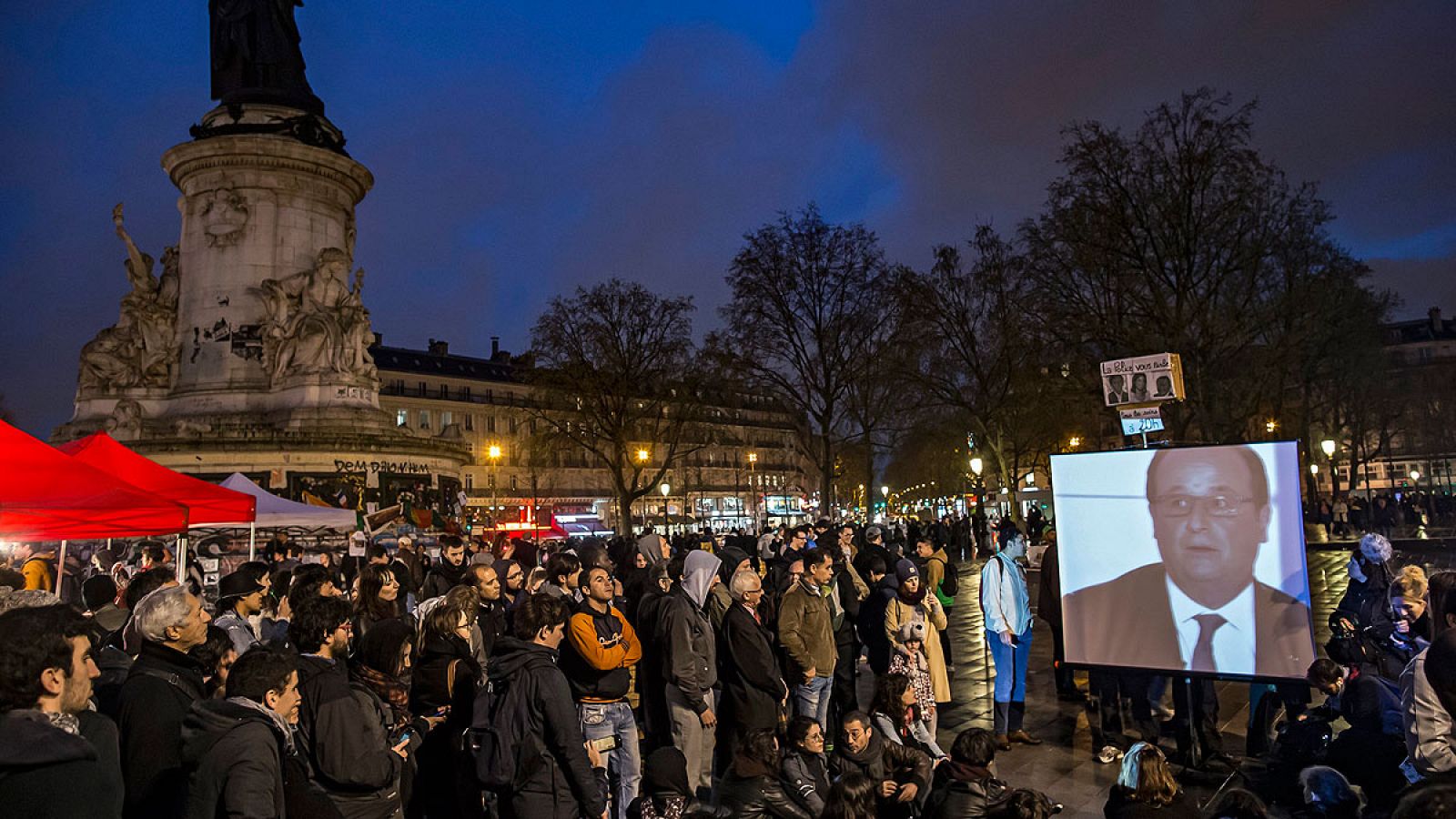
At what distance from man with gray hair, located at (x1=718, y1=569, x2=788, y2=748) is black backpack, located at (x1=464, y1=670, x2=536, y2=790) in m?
2.48

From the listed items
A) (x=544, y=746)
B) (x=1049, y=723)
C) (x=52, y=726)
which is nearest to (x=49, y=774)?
(x=52, y=726)

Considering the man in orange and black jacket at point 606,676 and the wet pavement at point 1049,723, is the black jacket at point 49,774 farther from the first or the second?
the wet pavement at point 1049,723

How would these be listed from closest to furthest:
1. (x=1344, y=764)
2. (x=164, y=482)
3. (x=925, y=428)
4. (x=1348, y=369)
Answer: (x=1344, y=764) < (x=164, y=482) < (x=1348, y=369) < (x=925, y=428)

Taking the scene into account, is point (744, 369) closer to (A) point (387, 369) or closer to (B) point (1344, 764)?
(B) point (1344, 764)

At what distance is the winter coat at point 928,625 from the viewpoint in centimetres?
738

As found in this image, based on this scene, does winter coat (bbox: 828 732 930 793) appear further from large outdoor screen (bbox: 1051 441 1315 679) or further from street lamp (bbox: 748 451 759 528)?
street lamp (bbox: 748 451 759 528)

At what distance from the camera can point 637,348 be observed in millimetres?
36031

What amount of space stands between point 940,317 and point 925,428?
11.5 meters

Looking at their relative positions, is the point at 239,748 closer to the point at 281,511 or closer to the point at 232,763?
the point at 232,763

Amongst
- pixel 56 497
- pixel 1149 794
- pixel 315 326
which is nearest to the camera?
pixel 1149 794

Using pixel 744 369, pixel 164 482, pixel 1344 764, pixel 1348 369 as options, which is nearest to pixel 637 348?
pixel 744 369

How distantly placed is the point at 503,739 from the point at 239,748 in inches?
64.1

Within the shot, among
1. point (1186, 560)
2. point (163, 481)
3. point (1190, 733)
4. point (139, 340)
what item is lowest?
point (1190, 733)

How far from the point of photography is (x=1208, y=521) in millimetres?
6922
